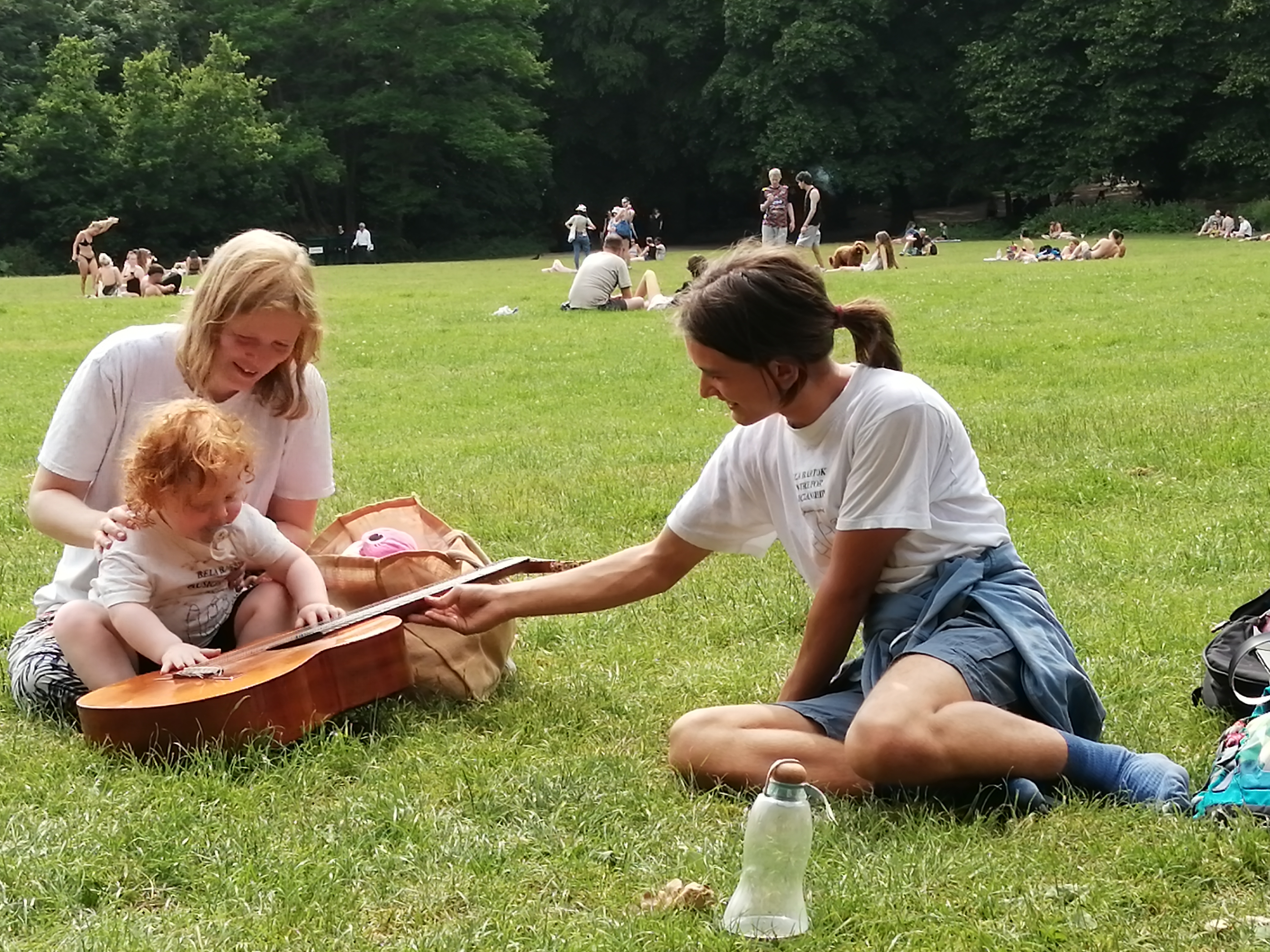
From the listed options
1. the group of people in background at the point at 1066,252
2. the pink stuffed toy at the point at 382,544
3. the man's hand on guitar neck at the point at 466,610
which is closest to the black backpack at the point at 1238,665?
the man's hand on guitar neck at the point at 466,610

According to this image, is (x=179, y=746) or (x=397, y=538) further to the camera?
(x=397, y=538)

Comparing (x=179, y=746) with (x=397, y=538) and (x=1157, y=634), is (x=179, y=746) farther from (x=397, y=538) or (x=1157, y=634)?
(x=1157, y=634)

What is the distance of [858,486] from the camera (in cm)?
355

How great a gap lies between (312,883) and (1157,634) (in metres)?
2.92

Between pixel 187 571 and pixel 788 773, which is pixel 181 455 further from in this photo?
pixel 788 773

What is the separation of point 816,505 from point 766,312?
516 mm

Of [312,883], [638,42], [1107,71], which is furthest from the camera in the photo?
[638,42]

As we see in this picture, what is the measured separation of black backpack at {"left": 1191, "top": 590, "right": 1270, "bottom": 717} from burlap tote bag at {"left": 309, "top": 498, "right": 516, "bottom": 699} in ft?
6.65

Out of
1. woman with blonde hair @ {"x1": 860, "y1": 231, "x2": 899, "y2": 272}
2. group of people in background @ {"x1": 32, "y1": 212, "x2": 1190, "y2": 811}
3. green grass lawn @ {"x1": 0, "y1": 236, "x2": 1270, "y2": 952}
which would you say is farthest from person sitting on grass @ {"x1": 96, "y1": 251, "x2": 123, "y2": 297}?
group of people in background @ {"x1": 32, "y1": 212, "x2": 1190, "y2": 811}

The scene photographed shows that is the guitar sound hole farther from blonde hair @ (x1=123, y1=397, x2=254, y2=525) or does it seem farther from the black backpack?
the black backpack

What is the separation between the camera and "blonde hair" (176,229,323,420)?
165 inches

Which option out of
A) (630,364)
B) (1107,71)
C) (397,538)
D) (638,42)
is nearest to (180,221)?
(638,42)

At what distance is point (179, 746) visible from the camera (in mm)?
3881

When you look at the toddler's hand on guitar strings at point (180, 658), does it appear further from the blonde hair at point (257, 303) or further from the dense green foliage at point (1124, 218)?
the dense green foliage at point (1124, 218)
